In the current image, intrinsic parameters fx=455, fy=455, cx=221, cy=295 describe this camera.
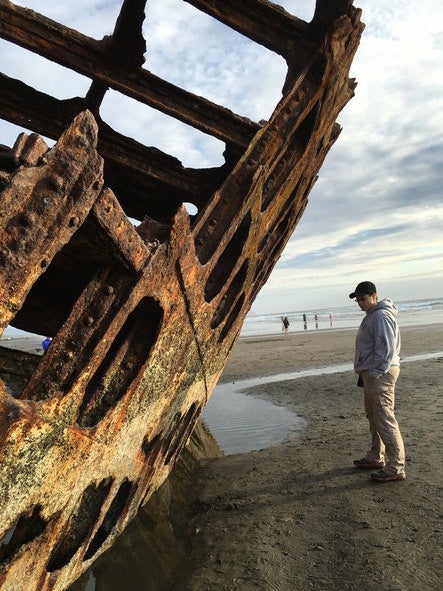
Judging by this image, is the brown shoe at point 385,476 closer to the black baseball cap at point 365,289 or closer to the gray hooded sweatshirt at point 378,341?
the gray hooded sweatshirt at point 378,341

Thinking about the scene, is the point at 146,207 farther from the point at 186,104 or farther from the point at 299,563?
the point at 299,563

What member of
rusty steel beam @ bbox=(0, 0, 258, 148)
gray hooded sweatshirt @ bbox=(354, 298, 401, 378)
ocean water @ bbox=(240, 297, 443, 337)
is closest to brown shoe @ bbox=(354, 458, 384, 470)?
gray hooded sweatshirt @ bbox=(354, 298, 401, 378)

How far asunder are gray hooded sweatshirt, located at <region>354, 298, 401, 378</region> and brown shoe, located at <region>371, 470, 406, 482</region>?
101 centimetres

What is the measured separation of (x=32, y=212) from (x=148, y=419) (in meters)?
1.94

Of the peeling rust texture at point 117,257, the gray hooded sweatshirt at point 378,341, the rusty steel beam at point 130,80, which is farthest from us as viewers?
the gray hooded sweatshirt at point 378,341

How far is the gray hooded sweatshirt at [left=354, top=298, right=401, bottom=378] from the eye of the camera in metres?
4.86

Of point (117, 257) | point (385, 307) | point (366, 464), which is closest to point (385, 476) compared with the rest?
Answer: point (366, 464)

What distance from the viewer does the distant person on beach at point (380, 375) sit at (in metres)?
4.79

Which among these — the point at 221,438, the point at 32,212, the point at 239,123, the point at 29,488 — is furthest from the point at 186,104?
the point at 221,438

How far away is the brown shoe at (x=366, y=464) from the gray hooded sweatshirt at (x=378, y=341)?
3.63 ft

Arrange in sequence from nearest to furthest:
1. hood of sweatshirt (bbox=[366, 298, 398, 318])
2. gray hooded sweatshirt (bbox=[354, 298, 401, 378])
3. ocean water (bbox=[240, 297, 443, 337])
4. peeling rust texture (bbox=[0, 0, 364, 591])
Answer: peeling rust texture (bbox=[0, 0, 364, 591])
gray hooded sweatshirt (bbox=[354, 298, 401, 378])
hood of sweatshirt (bbox=[366, 298, 398, 318])
ocean water (bbox=[240, 297, 443, 337])

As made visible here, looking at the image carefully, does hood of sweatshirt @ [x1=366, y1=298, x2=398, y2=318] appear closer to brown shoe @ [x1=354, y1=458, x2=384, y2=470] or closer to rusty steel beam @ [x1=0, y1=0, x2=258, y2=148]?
brown shoe @ [x1=354, y1=458, x2=384, y2=470]

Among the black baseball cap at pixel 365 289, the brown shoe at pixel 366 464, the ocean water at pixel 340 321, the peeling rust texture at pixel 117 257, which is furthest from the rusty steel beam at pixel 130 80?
the ocean water at pixel 340 321

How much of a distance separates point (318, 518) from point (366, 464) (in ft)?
4.37
